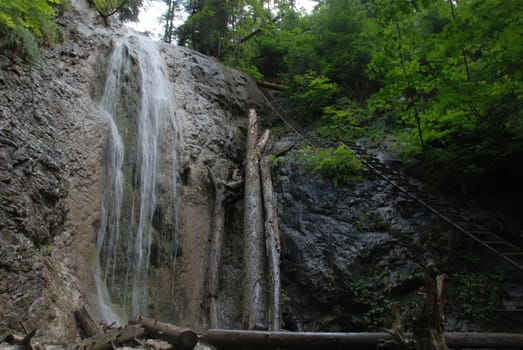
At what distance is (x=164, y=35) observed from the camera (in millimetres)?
22734

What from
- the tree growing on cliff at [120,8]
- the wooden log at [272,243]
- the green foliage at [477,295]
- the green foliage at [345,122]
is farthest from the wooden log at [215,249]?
the tree growing on cliff at [120,8]

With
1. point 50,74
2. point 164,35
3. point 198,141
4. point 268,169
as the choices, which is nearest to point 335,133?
point 268,169

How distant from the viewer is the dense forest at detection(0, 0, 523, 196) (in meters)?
6.43

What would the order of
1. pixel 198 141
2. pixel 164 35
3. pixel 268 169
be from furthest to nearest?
pixel 164 35 < pixel 198 141 < pixel 268 169

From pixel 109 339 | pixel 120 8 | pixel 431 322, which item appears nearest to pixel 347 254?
pixel 431 322

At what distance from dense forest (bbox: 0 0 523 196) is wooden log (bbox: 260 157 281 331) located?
124 inches

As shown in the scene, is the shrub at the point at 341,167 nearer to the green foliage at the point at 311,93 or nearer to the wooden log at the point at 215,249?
the wooden log at the point at 215,249

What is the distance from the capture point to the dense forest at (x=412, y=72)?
6430mm

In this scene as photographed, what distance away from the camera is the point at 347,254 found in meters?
8.05

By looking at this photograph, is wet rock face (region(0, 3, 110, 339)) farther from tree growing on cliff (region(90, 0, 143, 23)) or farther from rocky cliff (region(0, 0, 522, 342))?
tree growing on cliff (region(90, 0, 143, 23))

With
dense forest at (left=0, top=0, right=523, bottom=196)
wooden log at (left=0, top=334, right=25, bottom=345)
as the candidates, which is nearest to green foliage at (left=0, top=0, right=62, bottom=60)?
dense forest at (left=0, top=0, right=523, bottom=196)

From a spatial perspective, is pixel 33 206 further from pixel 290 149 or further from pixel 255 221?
pixel 290 149

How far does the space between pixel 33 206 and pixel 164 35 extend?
Result: 1865cm

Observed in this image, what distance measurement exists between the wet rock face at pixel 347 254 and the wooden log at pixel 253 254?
0.76m
